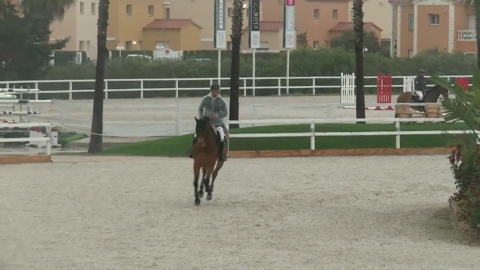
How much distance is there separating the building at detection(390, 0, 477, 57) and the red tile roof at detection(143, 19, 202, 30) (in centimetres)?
1605

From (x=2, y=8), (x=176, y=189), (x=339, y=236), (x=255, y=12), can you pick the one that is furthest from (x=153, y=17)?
(x=339, y=236)

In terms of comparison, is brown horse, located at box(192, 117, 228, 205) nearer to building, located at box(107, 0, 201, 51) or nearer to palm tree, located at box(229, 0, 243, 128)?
palm tree, located at box(229, 0, 243, 128)

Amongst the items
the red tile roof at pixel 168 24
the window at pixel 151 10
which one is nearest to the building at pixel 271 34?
the red tile roof at pixel 168 24

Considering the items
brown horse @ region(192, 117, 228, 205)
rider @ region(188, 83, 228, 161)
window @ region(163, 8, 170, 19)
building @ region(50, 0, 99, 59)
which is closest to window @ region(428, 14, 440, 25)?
window @ region(163, 8, 170, 19)

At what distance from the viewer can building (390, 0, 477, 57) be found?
269ft

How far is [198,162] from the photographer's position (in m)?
20.0

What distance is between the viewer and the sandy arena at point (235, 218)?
1452 cm

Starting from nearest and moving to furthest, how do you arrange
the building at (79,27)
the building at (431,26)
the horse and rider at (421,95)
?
the horse and rider at (421,95) → the building at (79,27) → the building at (431,26)

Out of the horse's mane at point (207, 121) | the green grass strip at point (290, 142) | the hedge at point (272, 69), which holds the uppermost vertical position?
the hedge at point (272, 69)

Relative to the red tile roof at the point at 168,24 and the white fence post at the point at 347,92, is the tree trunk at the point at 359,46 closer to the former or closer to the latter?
the white fence post at the point at 347,92

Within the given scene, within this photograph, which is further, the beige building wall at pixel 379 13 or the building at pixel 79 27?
the beige building wall at pixel 379 13

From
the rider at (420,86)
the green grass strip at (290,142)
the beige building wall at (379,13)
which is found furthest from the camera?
the beige building wall at (379,13)

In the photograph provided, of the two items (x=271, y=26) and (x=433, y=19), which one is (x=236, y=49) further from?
(x=271, y=26)

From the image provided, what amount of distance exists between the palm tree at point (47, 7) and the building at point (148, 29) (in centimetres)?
1351
